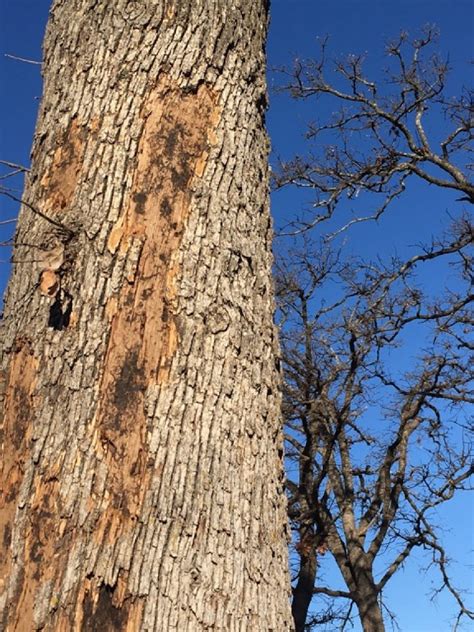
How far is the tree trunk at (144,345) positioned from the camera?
6.02 ft

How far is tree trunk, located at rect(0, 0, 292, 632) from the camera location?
72.2 inches

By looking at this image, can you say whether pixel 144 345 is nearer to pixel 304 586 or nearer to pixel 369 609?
pixel 304 586

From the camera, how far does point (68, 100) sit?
2.42 meters

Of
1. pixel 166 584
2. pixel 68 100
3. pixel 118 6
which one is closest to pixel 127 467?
pixel 166 584

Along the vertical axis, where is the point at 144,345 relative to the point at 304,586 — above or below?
below

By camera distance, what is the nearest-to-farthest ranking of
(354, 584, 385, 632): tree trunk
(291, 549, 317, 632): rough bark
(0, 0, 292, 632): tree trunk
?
(0, 0, 292, 632): tree trunk, (291, 549, 317, 632): rough bark, (354, 584, 385, 632): tree trunk

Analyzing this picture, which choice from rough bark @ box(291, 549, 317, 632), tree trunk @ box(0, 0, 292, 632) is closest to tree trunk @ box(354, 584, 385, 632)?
rough bark @ box(291, 549, 317, 632)

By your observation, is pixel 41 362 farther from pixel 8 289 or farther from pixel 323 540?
pixel 323 540

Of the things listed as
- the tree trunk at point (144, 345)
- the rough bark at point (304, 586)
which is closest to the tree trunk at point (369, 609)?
the rough bark at point (304, 586)

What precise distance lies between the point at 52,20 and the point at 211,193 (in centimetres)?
106

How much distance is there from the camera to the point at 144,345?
2051 mm

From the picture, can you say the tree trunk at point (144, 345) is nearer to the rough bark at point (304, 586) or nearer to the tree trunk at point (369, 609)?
the rough bark at point (304, 586)

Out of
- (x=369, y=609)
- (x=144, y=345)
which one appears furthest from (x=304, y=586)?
(x=144, y=345)

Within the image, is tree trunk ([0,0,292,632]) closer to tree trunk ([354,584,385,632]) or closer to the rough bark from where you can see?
the rough bark
